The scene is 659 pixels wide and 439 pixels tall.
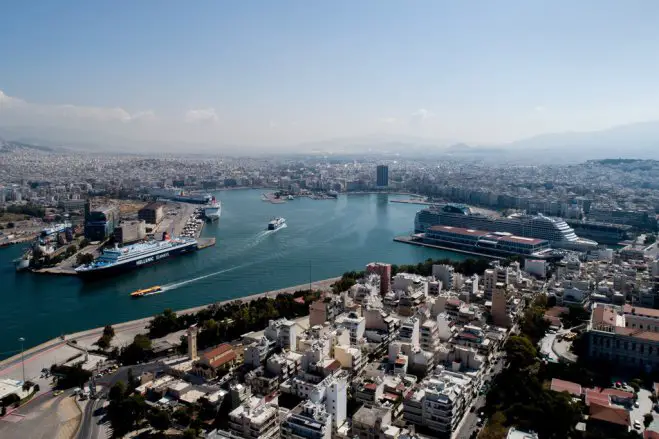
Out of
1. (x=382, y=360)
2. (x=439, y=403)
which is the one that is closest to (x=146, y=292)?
(x=382, y=360)

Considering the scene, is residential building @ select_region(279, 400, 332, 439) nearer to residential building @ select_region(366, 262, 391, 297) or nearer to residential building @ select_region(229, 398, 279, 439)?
residential building @ select_region(229, 398, 279, 439)

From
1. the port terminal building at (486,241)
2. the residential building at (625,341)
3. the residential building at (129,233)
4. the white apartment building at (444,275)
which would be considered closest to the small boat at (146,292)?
the residential building at (129,233)

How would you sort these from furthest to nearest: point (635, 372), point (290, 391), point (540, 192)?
point (540, 192), point (635, 372), point (290, 391)

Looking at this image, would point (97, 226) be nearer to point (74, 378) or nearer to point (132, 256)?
point (132, 256)

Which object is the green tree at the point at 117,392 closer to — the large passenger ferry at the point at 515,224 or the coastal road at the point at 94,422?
the coastal road at the point at 94,422

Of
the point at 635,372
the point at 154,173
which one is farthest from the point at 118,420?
the point at 154,173

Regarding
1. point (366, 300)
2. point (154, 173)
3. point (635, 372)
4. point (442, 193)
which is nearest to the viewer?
point (635, 372)

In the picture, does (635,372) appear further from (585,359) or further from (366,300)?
(366,300)
